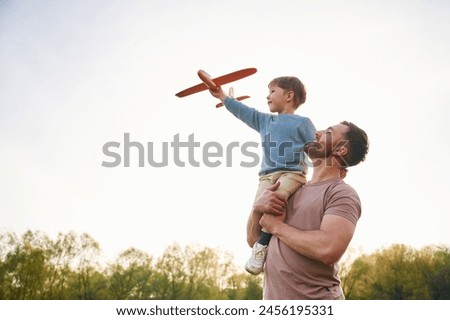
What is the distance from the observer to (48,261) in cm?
2614

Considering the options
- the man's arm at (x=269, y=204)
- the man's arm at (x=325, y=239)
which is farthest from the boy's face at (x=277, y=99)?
the man's arm at (x=325, y=239)

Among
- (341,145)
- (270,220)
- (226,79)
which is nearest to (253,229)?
(270,220)

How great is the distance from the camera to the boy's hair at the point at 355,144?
2.69 m

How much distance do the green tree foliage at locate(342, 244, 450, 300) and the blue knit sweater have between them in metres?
25.0

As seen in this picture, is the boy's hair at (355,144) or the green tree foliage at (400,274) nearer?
the boy's hair at (355,144)

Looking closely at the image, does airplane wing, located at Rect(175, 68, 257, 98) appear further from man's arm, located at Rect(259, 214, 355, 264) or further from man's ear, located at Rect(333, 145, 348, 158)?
man's arm, located at Rect(259, 214, 355, 264)

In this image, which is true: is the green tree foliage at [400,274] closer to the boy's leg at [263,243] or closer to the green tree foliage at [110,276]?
the green tree foliage at [110,276]

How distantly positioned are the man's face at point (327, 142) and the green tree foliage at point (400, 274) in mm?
25559

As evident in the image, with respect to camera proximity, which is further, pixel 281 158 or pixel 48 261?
pixel 48 261

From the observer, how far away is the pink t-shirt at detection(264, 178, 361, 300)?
2309mm

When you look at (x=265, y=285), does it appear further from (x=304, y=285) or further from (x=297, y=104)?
(x=297, y=104)

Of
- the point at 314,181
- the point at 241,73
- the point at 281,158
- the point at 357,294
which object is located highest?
the point at 241,73

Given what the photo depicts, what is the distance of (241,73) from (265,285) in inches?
105
